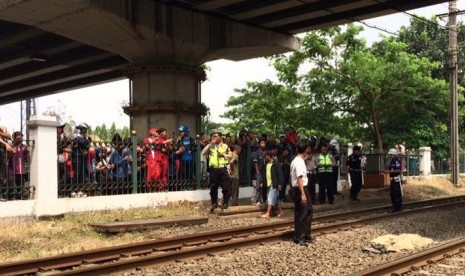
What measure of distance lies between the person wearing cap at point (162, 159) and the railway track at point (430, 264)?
772 centimetres

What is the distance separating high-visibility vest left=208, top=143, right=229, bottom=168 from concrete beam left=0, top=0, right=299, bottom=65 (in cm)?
462

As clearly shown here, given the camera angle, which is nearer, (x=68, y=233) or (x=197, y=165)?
(x=68, y=233)

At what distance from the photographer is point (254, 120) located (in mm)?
38375

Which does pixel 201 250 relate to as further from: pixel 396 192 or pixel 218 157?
pixel 396 192

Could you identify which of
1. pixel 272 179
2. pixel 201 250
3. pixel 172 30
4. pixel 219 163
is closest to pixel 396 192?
pixel 272 179

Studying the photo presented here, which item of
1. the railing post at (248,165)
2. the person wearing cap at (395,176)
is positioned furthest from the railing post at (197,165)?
the person wearing cap at (395,176)

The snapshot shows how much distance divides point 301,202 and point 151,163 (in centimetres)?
563

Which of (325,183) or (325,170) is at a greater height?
(325,170)

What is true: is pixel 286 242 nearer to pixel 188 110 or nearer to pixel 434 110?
pixel 188 110

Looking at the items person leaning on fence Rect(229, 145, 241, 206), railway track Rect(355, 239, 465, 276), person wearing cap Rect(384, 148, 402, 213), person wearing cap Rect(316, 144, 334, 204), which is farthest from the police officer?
railway track Rect(355, 239, 465, 276)

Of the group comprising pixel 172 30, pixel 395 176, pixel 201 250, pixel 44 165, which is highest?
pixel 172 30

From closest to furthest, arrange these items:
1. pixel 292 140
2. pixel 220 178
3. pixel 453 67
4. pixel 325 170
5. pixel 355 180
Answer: pixel 220 178
pixel 325 170
pixel 292 140
pixel 355 180
pixel 453 67

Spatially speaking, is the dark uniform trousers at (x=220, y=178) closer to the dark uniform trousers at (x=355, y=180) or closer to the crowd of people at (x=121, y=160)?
the crowd of people at (x=121, y=160)

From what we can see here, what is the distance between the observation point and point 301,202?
976 cm
